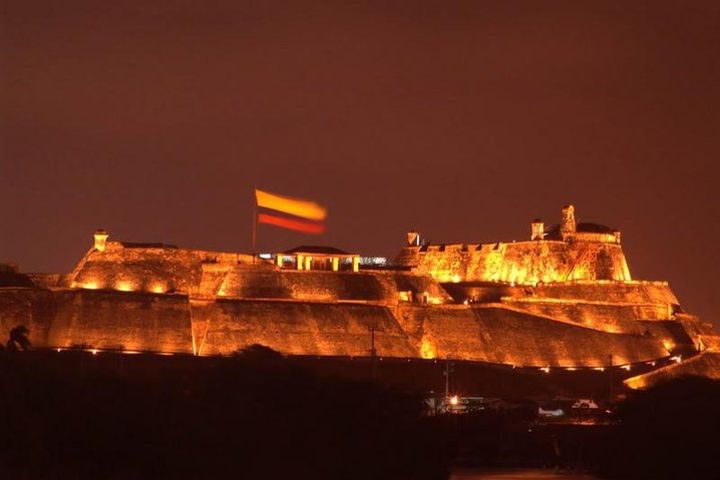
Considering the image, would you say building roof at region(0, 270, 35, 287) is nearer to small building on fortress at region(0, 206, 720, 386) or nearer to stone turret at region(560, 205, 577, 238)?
small building on fortress at region(0, 206, 720, 386)

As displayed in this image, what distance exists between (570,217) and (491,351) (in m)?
16.6

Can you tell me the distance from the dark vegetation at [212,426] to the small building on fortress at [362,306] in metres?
23.0

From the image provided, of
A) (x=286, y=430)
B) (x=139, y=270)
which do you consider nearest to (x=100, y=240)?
(x=139, y=270)

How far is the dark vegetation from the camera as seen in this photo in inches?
2430

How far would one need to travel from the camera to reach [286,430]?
69250 millimetres

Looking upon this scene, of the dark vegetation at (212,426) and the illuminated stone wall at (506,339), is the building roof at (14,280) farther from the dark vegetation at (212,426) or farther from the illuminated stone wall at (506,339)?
the dark vegetation at (212,426)

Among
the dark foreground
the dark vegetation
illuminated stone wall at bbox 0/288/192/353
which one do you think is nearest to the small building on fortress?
illuminated stone wall at bbox 0/288/192/353

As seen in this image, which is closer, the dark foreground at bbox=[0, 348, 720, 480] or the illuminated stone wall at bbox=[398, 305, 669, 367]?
the dark foreground at bbox=[0, 348, 720, 480]

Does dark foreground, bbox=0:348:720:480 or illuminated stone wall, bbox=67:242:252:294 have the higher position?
illuminated stone wall, bbox=67:242:252:294

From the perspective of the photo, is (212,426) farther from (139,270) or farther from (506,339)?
(506,339)

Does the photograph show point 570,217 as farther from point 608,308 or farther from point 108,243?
point 108,243

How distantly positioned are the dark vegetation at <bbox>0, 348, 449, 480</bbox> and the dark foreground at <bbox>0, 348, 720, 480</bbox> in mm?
55

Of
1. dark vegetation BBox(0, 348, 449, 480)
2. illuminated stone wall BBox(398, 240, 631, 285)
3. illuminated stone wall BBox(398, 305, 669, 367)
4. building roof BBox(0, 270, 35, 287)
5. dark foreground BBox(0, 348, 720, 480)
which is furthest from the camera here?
illuminated stone wall BBox(398, 240, 631, 285)

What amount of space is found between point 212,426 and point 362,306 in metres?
45.5
